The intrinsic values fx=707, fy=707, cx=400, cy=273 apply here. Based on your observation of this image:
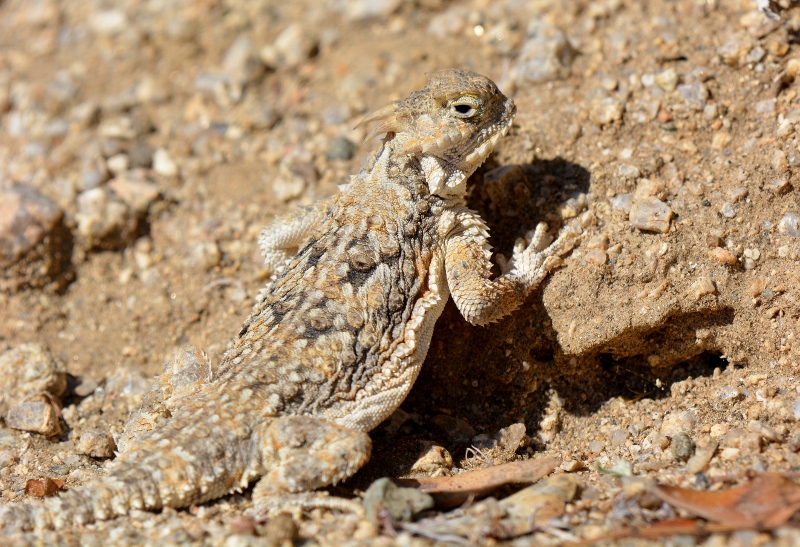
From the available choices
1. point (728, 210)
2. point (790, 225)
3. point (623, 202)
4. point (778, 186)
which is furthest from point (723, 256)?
point (623, 202)

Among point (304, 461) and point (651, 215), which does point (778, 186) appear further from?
point (304, 461)

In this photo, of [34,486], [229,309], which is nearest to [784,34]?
[229,309]

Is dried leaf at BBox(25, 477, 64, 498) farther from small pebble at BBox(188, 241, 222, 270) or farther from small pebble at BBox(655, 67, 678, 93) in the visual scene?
small pebble at BBox(655, 67, 678, 93)

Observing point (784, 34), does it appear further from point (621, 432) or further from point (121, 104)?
point (121, 104)

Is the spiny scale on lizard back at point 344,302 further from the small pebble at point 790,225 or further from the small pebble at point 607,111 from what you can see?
the small pebble at point 790,225

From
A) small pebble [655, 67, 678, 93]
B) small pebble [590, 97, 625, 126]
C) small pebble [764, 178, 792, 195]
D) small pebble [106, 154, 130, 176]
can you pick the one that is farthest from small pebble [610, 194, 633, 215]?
small pebble [106, 154, 130, 176]

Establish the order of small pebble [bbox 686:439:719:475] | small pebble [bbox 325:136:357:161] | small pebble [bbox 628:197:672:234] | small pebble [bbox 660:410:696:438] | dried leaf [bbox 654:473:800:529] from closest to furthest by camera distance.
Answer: dried leaf [bbox 654:473:800:529], small pebble [bbox 686:439:719:475], small pebble [bbox 660:410:696:438], small pebble [bbox 628:197:672:234], small pebble [bbox 325:136:357:161]
